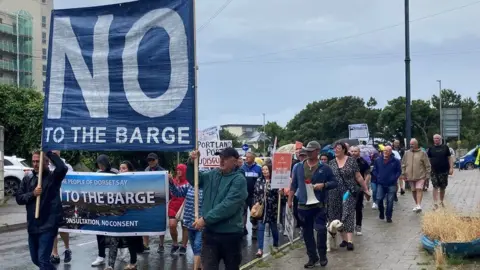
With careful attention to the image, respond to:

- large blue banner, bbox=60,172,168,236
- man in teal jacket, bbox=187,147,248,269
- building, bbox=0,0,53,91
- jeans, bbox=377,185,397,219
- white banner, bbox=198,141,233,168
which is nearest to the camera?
man in teal jacket, bbox=187,147,248,269

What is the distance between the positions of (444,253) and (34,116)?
79.6ft

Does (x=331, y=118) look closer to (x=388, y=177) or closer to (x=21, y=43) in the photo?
(x=21, y=43)

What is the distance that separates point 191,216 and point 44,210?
7.71 ft

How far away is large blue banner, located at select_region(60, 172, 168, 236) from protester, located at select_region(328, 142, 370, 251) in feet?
9.51

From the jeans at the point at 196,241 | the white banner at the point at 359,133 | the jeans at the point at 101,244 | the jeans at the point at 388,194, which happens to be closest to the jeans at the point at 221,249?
the jeans at the point at 196,241

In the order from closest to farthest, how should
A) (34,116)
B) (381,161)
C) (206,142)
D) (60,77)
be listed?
(60,77) < (381,161) < (206,142) < (34,116)

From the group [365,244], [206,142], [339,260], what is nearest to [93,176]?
[339,260]

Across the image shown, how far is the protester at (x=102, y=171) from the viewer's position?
887cm

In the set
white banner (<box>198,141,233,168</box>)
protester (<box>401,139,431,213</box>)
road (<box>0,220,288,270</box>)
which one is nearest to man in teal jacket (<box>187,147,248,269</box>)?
road (<box>0,220,288,270</box>)

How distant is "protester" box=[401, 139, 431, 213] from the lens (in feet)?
46.1

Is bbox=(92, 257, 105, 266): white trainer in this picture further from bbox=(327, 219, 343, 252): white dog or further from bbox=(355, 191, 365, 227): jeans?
bbox=(355, 191, 365, 227): jeans

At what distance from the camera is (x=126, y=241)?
885cm

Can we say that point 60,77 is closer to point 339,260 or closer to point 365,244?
point 339,260

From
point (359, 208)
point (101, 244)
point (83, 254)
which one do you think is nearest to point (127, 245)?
point (101, 244)
